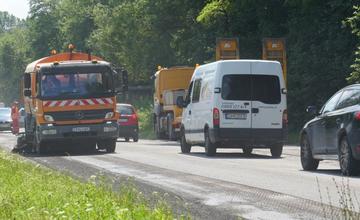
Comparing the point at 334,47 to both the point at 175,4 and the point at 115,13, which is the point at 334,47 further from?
the point at 115,13

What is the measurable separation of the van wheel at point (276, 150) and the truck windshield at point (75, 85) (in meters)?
5.03

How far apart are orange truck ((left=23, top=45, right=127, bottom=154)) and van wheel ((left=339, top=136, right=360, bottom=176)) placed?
1194 cm

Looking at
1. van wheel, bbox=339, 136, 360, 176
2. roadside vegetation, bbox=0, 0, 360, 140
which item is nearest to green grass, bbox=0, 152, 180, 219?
van wheel, bbox=339, 136, 360, 176

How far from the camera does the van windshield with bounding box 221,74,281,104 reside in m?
25.9

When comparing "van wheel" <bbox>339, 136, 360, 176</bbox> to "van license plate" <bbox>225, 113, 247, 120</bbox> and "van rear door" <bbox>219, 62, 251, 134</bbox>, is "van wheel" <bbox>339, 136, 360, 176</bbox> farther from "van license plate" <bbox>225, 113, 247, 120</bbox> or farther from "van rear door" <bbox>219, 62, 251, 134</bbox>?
"van license plate" <bbox>225, 113, 247, 120</bbox>

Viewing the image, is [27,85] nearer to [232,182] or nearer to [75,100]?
[75,100]

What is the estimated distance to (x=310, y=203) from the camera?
42.3 ft

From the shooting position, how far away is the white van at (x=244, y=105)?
85.0ft

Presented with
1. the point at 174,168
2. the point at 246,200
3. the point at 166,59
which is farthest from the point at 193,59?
the point at 246,200

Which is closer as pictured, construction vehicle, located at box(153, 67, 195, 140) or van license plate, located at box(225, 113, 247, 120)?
van license plate, located at box(225, 113, 247, 120)

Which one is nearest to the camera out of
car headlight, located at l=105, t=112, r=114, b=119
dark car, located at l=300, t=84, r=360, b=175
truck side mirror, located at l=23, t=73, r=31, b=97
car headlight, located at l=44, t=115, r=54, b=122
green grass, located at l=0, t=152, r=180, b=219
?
green grass, located at l=0, t=152, r=180, b=219

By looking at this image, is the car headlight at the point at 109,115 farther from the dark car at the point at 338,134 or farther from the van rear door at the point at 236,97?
the dark car at the point at 338,134

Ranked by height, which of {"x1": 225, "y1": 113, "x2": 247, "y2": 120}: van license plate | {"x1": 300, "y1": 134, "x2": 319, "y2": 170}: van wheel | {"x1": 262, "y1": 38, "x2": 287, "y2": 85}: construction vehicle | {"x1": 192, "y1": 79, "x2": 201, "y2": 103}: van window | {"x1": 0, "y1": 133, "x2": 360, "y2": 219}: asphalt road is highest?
{"x1": 262, "y1": 38, "x2": 287, "y2": 85}: construction vehicle

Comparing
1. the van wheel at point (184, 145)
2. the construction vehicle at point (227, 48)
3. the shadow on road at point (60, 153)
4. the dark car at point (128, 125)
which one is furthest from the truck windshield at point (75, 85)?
the construction vehicle at point (227, 48)
